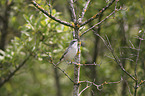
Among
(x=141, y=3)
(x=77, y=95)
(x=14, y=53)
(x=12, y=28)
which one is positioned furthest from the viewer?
(x=12, y=28)

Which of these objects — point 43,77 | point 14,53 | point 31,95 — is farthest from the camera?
point 43,77

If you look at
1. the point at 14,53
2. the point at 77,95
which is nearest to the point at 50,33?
the point at 14,53

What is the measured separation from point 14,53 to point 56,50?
91cm

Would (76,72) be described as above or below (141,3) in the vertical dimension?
below

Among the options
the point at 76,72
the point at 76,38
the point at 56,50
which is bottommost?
the point at 76,72

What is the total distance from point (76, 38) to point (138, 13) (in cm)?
309

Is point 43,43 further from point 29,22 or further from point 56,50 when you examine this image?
point 29,22

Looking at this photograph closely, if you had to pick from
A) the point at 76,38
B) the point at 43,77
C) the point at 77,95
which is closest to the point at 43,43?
the point at 76,38

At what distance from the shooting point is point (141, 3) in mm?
4070

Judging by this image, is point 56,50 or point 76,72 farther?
point 56,50

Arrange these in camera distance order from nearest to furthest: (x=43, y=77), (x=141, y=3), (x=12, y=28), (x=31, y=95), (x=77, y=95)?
(x=77, y=95) → (x=141, y=3) → (x=12, y=28) → (x=31, y=95) → (x=43, y=77)

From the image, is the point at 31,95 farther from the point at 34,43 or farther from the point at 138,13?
the point at 138,13

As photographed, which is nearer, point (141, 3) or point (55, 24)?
point (55, 24)

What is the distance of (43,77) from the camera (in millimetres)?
8641
